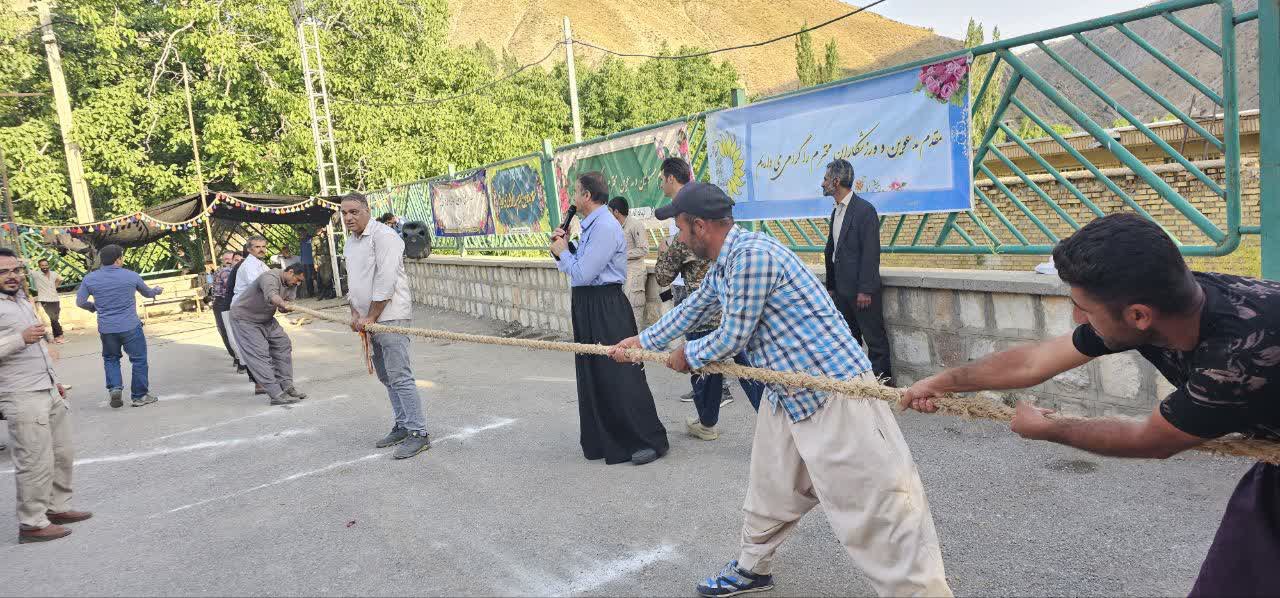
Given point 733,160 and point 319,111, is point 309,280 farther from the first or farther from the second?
point 733,160

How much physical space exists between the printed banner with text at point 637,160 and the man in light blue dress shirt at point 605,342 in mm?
2823

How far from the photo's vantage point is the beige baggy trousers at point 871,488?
7.96ft

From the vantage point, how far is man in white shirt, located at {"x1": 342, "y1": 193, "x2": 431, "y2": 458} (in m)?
5.26

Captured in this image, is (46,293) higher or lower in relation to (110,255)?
lower

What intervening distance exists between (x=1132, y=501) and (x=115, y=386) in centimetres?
907

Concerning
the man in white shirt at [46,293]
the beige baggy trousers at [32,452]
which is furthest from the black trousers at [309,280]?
the beige baggy trousers at [32,452]

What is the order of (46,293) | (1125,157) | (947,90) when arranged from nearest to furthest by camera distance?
(1125,157) → (947,90) → (46,293)

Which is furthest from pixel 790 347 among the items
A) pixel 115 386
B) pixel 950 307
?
pixel 115 386

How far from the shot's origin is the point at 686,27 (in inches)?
6944

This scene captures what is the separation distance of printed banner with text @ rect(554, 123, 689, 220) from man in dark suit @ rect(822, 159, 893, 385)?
245 cm

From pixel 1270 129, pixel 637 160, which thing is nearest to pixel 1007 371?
pixel 1270 129

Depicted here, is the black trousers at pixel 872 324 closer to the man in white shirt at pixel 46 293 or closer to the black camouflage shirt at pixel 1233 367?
the black camouflage shirt at pixel 1233 367

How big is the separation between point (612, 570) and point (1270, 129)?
383 centimetres

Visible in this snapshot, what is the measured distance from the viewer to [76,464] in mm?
5988
